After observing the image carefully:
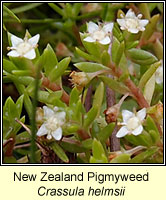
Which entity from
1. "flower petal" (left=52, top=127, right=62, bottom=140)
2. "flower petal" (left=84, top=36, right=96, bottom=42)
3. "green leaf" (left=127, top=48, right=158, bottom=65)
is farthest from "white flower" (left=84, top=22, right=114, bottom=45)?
"flower petal" (left=52, top=127, right=62, bottom=140)

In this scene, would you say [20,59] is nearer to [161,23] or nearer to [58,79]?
[58,79]

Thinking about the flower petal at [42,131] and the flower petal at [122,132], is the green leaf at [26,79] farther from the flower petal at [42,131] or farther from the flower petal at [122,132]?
the flower petal at [122,132]

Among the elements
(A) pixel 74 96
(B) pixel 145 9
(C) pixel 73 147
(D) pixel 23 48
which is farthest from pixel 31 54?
(B) pixel 145 9

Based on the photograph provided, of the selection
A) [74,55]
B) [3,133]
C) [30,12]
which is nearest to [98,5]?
[74,55]

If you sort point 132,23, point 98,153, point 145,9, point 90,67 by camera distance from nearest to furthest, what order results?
point 98,153 < point 90,67 < point 132,23 < point 145,9

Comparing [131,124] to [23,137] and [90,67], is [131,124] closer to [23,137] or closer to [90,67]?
[90,67]

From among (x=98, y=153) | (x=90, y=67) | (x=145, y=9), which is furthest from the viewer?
(x=145, y=9)

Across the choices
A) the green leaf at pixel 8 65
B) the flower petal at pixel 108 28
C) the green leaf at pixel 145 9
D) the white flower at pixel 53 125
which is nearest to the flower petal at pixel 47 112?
Result: the white flower at pixel 53 125
